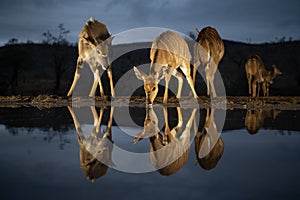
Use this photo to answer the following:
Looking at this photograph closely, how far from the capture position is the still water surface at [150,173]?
3.21 m

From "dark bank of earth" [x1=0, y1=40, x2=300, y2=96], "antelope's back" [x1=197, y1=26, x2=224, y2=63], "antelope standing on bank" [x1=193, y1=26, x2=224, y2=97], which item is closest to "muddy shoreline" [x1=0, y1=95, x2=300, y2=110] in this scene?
"antelope standing on bank" [x1=193, y1=26, x2=224, y2=97]

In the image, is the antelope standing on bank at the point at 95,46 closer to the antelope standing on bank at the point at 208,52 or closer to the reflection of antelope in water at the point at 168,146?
the antelope standing on bank at the point at 208,52

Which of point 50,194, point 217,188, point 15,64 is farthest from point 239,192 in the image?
point 15,64

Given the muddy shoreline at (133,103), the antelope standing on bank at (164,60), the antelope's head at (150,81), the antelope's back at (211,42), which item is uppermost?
the antelope's back at (211,42)

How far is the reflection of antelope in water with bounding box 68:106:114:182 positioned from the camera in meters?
3.94

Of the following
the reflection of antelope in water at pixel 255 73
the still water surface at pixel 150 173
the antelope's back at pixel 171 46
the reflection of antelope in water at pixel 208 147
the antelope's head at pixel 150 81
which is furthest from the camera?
the reflection of antelope in water at pixel 255 73

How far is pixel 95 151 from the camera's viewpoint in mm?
4887

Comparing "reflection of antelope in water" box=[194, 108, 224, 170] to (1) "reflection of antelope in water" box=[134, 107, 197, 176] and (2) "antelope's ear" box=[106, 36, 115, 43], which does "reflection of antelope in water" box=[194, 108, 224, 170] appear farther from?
(2) "antelope's ear" box=[106, 36, 115, 43]

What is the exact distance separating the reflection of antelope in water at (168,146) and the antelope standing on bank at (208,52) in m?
7.22

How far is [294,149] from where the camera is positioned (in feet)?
17.0

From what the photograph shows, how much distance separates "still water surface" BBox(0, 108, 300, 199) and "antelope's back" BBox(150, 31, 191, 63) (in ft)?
20.6

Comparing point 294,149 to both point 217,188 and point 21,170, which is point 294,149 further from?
point 21,170

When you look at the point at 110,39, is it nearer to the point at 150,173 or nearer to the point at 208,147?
the point at 208,147

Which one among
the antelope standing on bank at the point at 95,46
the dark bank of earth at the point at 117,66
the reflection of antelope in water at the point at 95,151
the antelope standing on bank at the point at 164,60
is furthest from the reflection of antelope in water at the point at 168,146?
the dark bank of earth at the point at 117,66
